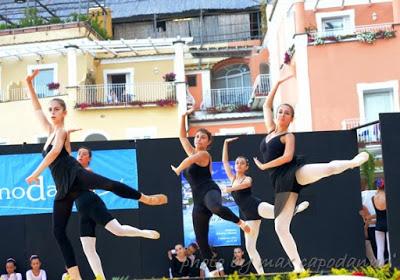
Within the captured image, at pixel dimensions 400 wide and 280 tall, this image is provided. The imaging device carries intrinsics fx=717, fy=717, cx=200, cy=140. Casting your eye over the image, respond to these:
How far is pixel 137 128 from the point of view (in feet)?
74.4

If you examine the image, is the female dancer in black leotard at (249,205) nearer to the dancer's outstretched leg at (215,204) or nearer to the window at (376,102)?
the dancer's outstretched leg at (215,204)

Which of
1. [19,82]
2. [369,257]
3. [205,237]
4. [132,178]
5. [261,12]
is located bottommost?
[369,257]

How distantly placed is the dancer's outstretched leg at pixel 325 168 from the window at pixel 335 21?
12.9 metres

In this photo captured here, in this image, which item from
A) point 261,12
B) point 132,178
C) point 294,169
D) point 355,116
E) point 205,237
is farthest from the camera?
point 261,12

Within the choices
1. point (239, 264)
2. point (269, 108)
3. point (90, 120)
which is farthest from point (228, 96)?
point (269, 108)

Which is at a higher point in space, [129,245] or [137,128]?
[137,128]

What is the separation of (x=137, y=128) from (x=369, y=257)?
13091mm

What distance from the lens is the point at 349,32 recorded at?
18453 mm

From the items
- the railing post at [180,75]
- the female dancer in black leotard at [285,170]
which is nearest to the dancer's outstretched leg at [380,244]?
the female dancer in black leotard at [285,170]

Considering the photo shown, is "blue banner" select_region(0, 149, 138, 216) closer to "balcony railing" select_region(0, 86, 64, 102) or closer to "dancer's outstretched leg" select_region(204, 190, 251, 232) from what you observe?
"dancer's outstretched leg" select_region(204, 190, 251, 232)

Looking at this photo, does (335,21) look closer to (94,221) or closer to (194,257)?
(194,257)

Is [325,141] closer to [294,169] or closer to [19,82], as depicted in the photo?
[294,169]

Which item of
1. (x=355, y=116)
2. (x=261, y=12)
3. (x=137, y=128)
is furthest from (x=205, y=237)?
(x=261, y=12)

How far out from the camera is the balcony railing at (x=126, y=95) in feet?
74.0
